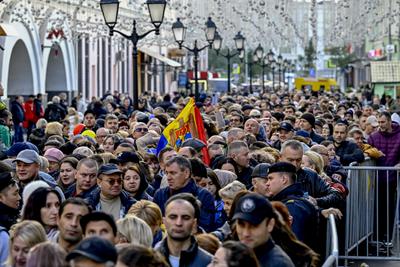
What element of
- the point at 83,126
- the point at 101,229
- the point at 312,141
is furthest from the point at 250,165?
the point at 83,126

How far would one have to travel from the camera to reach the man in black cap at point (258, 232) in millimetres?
8242

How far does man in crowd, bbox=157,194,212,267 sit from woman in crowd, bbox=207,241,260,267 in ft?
3.81

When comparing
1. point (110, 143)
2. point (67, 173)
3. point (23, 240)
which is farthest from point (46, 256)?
point (110, 143)

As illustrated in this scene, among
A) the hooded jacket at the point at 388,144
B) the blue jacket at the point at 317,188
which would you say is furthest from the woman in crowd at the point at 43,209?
the hooded jacket at the point at 388,144

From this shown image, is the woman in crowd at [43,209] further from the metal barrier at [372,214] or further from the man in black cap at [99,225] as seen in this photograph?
the metal barrier at [372,214]

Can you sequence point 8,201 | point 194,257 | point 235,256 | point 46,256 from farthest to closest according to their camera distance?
point 8,201 → point 194,257 → point 235,256 → point 46,256

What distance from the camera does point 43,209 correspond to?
1008 cm

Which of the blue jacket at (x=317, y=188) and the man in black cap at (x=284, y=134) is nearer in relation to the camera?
the blue jacket at (x=317, y=188)

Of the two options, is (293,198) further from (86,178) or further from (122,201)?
(86,178)

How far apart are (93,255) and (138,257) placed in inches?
25.8

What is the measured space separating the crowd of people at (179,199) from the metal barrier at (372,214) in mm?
153

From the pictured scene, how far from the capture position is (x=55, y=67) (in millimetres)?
53500

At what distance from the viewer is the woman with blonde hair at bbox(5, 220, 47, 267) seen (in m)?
8.48

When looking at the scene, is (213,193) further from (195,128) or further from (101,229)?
(195,128)
